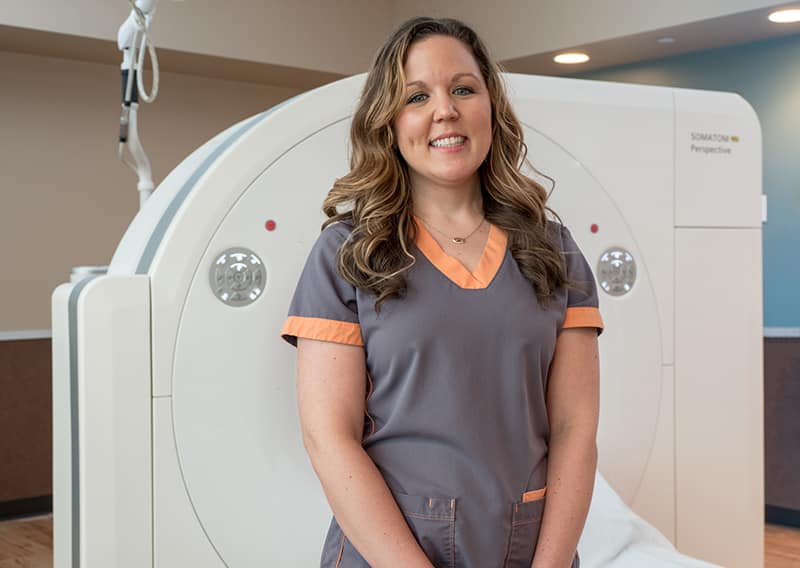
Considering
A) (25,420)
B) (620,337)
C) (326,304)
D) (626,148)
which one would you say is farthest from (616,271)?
(25,420)

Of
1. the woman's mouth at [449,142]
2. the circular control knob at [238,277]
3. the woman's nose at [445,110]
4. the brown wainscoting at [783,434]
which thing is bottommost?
the brown wainscoting at [783,434]

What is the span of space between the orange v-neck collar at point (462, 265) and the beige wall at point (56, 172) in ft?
13.4

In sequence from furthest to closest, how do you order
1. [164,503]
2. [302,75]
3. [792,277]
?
[302,75] < [792,277] < [164,503]

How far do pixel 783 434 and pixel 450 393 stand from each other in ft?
10.5

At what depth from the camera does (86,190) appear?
5.10 metres

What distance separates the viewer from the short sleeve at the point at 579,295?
49.9 inches

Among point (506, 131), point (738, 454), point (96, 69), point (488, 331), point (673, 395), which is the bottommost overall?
point (738, 454)

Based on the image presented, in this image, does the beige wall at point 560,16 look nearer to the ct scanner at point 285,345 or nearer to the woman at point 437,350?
the ct scanner at point 285,345

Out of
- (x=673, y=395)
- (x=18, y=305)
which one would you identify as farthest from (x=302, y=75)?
(x=673, y=395)

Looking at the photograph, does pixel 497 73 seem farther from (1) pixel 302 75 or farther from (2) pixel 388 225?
(1) pixel 302 75

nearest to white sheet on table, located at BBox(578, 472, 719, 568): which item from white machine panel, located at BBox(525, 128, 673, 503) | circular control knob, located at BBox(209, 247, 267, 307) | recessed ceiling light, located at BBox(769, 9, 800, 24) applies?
white machine panel, located at BBox(525, 128, 673, 503)

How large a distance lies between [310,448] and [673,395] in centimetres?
98

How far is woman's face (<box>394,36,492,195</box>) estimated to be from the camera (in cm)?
120

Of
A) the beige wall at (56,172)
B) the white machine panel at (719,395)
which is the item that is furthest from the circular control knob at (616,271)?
the beige wall at (56,172)
